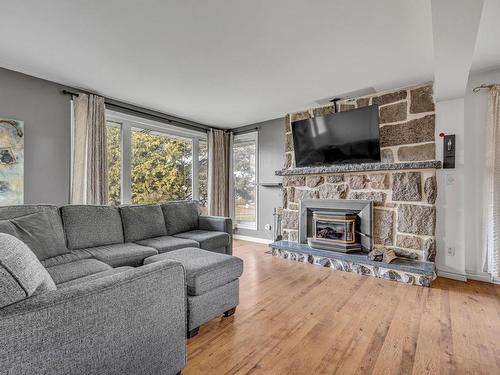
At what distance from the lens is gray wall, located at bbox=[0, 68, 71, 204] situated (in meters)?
2.91

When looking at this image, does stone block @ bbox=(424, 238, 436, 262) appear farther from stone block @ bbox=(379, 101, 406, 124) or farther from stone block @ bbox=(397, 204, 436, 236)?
stone block @ bbox=(379, 101, 406, 124)

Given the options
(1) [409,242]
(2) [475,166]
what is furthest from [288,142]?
(2) [475,166]

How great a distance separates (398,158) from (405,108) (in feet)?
2.05

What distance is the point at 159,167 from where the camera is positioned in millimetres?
4531

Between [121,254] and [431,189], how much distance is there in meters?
3.38

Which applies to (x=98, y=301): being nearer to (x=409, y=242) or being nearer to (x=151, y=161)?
(x=409, y=242)

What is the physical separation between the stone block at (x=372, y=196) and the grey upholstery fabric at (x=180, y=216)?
2.24 m

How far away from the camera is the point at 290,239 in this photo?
166 inches

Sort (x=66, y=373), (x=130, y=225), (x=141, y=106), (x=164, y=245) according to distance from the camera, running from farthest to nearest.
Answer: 1. (x=141, y=106)
2. (x=130, y=225)
3. (x=164, y=245)
4. (x=66, y=373)

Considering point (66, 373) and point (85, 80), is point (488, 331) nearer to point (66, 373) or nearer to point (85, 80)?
point (66, 373)

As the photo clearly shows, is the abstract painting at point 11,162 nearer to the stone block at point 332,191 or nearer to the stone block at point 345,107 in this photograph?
the stone block at point 332,191

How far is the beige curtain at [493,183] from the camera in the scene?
9.07ft

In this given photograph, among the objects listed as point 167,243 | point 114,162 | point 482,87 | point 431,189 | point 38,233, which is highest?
point 482,87

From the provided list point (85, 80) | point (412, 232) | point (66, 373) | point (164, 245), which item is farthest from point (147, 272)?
point (412, 232)
